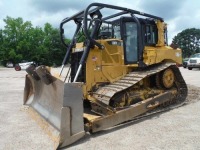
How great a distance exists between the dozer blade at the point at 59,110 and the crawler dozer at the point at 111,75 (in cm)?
2

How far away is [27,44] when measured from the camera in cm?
6328

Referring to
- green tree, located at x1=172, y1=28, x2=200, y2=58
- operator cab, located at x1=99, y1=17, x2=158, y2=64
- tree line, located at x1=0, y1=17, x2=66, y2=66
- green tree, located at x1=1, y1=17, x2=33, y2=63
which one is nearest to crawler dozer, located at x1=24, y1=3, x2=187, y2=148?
operator cab, located at x1=99, y1=17, x2=158, y2=64

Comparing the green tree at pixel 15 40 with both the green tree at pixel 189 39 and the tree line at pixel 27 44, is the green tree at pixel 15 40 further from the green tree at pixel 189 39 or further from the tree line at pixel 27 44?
the green tree at pixel 189 39

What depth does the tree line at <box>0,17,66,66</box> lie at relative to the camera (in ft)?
205

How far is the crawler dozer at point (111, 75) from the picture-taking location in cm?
628

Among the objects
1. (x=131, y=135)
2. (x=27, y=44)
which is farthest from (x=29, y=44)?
(x=131, y=135)

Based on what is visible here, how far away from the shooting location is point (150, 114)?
733 cm

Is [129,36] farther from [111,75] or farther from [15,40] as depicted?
[15,40]

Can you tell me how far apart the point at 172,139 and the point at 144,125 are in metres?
1.09

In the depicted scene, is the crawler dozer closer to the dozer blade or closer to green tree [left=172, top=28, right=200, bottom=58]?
the dozer blade

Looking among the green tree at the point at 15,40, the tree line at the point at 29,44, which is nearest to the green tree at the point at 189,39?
the tree line at the point at 29,44

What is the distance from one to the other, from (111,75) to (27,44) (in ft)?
191

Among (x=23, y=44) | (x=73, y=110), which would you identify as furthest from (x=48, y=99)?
(x=23, y=44)

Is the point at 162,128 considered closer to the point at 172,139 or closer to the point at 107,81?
the point at 172,139
